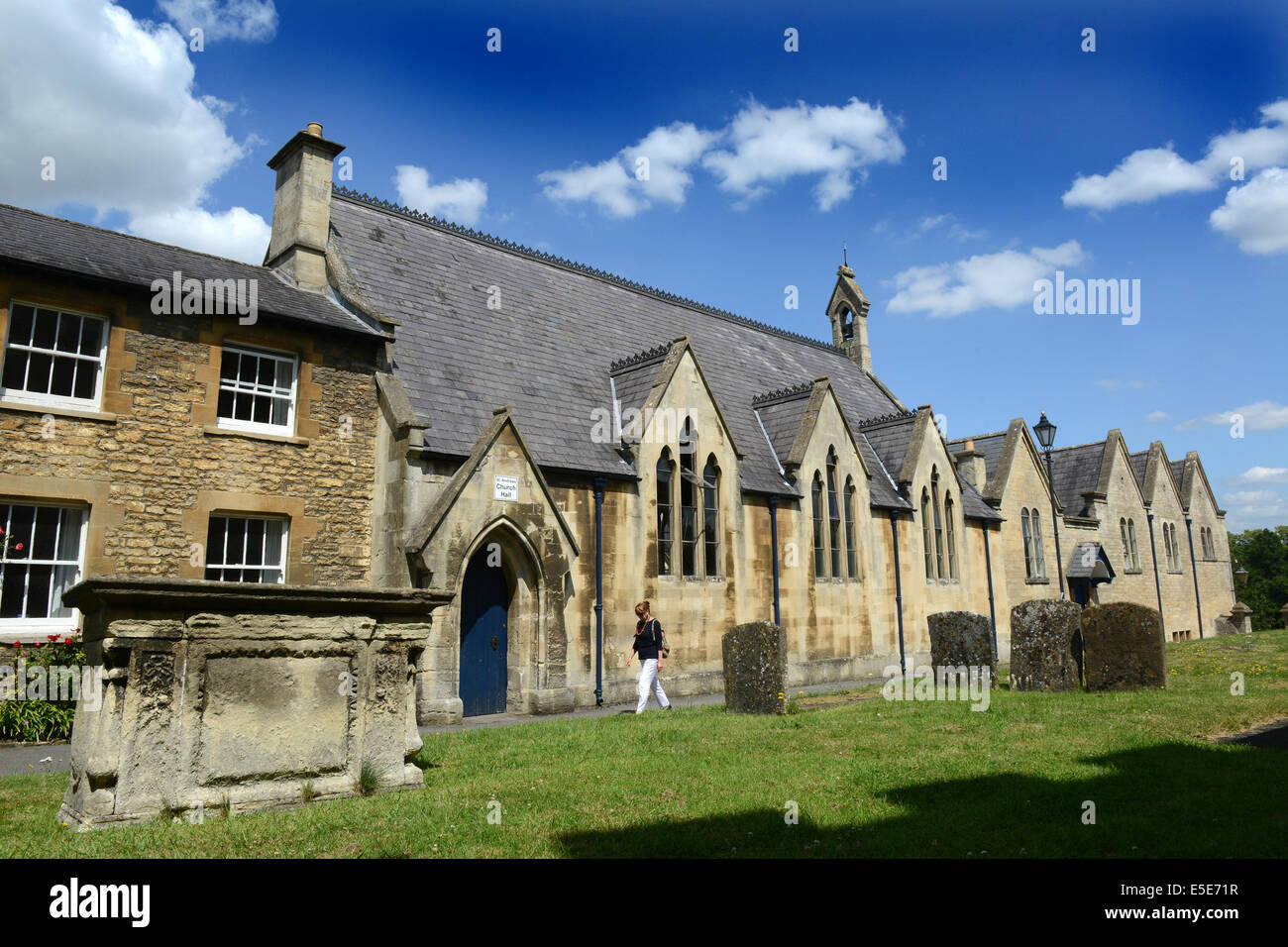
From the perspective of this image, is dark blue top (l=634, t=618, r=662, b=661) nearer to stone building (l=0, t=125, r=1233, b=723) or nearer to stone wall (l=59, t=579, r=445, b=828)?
stone building (l=0, t=125, r=1233, b=723)

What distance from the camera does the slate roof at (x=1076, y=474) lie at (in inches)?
1447

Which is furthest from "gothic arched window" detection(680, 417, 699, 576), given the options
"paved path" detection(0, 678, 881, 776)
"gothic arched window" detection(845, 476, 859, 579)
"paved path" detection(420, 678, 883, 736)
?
"gothic arched window" detection(845, 476, 859, 579)

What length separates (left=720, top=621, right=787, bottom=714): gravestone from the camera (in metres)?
12.7

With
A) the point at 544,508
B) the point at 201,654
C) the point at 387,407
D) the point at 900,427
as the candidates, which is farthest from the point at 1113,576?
the point at 201,654

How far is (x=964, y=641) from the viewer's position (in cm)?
1644

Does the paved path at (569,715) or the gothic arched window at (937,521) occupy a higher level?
the gothic arched window at (937,521)

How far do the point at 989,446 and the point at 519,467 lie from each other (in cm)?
2575

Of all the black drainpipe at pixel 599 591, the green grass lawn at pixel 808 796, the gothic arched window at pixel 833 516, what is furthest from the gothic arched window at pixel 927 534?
the green grass lawn at pixel 808 796

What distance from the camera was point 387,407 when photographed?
14906mm

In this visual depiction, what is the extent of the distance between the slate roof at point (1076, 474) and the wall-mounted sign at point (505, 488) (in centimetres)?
2873

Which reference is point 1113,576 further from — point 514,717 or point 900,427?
point 514,717

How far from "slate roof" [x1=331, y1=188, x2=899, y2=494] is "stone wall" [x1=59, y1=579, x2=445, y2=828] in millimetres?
7554

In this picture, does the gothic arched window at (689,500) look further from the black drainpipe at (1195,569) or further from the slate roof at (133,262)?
the black drainpipe at (1195,569)
